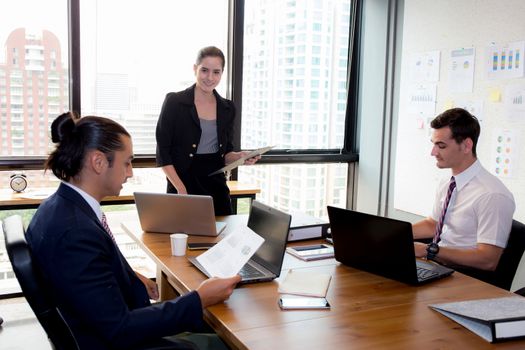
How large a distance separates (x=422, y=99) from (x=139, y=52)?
86.5 inches

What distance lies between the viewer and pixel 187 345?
1.49m

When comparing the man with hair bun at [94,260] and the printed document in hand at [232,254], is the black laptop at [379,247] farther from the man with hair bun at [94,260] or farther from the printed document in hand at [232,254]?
the man with hair bun at [94,260]

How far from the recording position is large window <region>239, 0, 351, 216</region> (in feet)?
14.6

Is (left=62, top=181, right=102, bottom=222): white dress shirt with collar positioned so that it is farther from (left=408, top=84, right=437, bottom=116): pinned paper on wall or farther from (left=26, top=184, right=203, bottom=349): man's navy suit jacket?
(left=408, top=84, right=437, bottom=116): pinned paper on wall

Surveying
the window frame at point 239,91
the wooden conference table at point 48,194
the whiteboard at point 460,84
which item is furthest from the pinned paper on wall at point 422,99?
the wooden conference table at point 48,194

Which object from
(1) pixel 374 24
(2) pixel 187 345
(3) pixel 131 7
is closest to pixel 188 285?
(2) pixel 187 345

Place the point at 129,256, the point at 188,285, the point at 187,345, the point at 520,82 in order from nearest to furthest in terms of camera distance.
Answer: the point at 187,345
the point at 188,285
the point at 520,82
the point at 129,256

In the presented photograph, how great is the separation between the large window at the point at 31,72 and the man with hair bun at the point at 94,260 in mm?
2525

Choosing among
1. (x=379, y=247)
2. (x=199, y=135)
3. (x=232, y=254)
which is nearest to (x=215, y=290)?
(x=232, y=254)

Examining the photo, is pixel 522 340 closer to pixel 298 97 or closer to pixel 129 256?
pixel 129 256

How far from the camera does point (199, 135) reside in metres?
2.93

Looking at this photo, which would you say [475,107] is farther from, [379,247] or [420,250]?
[379,247]

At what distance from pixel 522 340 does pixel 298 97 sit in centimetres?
356

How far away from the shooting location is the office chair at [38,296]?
1172 millimetres
